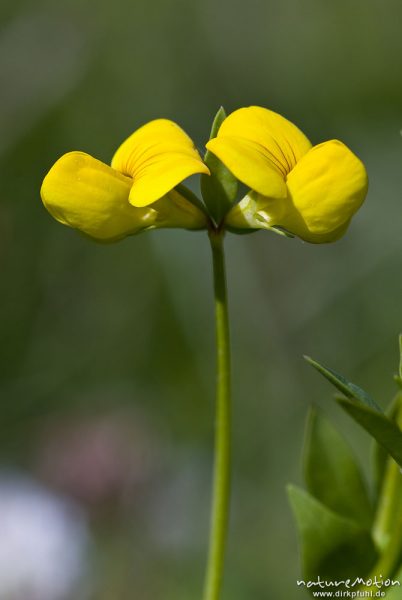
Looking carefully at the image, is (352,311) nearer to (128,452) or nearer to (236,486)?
(236,486)

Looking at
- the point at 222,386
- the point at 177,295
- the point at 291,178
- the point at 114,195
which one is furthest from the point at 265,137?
the point at 177,295

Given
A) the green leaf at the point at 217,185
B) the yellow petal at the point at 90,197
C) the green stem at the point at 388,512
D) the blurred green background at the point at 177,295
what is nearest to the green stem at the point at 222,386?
the green leaf at the point at 217,185

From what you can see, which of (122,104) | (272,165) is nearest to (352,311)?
(122,104)

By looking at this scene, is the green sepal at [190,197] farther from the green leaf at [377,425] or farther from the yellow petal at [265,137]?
the green leaf at [377,425]

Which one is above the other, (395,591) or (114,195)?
(114,195)

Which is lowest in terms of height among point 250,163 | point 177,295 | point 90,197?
point 177,295

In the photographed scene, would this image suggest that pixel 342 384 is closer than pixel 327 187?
Yes

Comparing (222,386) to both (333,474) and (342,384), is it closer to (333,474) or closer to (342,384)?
(342,384)
